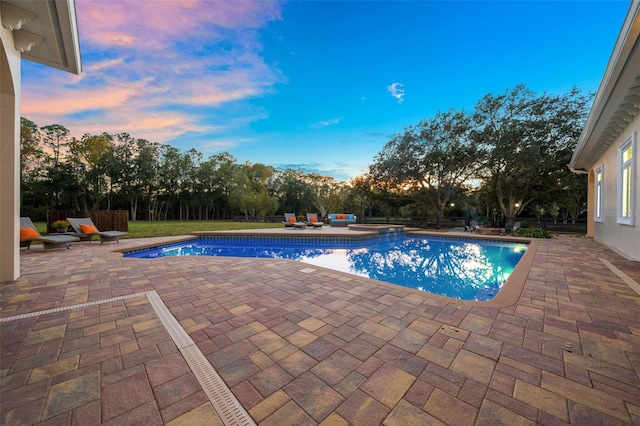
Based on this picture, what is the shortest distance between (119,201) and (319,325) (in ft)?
103

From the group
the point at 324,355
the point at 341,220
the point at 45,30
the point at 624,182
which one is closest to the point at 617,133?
the point at 624,182

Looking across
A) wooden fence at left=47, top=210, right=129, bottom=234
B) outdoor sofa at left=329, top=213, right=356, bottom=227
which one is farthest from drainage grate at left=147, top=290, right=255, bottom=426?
outdoor sofa at left=329, top=213, right=356, bottom=227

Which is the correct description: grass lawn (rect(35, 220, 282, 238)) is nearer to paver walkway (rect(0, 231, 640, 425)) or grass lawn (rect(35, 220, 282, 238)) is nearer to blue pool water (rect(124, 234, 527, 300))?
blue pool water (rect(124, 234, 527, 300))

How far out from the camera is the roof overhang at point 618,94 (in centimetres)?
301

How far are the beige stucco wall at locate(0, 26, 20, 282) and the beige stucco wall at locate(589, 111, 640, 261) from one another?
32.6ft

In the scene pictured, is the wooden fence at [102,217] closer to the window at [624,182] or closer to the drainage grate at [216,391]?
the drainage grate at [216,391]

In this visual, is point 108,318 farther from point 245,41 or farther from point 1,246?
point 245,41

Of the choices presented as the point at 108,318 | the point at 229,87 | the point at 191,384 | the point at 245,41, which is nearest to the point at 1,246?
the point at 108,318

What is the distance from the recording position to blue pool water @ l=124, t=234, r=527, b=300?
5004 millimetres

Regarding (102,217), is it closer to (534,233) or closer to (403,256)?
(403,256)

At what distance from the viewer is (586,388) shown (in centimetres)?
150

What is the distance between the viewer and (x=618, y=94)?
14.1 feet

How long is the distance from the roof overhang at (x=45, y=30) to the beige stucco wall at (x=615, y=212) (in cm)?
917

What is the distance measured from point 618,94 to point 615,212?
3.83m
